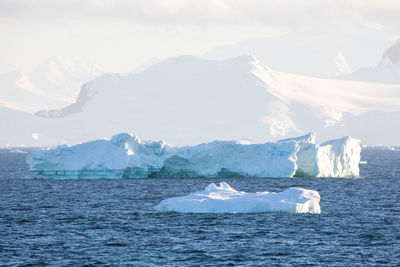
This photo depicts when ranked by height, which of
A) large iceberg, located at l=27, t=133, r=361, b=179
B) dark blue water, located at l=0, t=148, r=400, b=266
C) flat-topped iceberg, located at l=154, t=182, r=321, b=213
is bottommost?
dark blue water, located at l=0, t=148, r=400, b=266

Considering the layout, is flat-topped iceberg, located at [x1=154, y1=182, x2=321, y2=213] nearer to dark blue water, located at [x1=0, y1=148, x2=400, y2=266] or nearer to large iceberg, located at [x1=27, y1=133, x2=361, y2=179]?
dark blue water, located at [x1=0, y1=148, x2=400, y2=266]

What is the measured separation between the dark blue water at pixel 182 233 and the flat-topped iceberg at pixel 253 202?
45cm

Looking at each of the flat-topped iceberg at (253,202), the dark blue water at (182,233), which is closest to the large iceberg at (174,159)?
the dark blue water at (182,233)

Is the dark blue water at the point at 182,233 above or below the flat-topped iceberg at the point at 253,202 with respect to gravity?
below

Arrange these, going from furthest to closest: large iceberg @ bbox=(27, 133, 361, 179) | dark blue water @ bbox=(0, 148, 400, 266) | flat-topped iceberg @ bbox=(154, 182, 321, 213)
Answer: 1. large iceberg @ bbox=(27, 133, 361, 179)
2. flat-topped iceberg @ bbox=(154, 182, 321, 213)
3. dark blue water @ bbox=(0, 148, 400, 266)

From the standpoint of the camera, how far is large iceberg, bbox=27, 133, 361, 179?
60750 millimetres

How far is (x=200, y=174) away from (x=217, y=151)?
3.18 metres

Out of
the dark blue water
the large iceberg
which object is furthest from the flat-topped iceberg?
the large iceberg

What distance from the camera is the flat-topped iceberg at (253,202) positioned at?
3788cm

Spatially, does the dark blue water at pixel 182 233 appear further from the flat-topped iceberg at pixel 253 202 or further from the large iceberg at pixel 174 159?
the large iceberg at pixel 174 159

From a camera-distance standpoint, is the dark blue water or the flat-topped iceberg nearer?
the dark blue water

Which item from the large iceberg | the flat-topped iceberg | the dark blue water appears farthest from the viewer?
the large iceberg

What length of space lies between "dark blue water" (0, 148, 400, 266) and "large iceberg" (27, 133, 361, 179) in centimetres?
881

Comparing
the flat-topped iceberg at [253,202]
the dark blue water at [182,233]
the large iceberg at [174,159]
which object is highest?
the large iceberg at [174,159]
